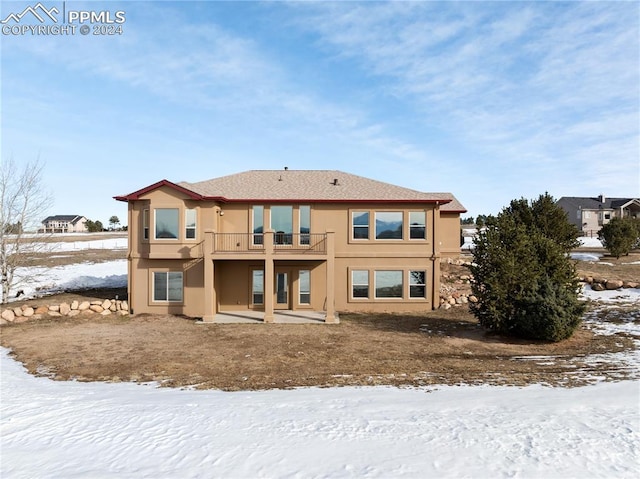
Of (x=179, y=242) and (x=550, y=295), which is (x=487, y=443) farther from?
(x=179, y=242)

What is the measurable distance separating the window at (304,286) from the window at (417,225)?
19.2 feet

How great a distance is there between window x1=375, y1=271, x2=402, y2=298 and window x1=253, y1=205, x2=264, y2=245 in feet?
21.1

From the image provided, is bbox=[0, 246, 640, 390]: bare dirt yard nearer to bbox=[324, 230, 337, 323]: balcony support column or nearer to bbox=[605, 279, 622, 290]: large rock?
bbox=[324, 230, 337, 323]: balcony support column

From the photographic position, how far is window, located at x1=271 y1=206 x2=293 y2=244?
20219 millimetres

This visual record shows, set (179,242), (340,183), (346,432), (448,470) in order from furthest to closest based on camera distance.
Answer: (340,183)
(179,242)
(346,432)
(448,470)

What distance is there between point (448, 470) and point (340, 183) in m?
17.5

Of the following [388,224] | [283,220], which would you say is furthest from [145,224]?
[388,224]

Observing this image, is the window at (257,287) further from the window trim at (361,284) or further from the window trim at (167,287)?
the window trim at (361,284)

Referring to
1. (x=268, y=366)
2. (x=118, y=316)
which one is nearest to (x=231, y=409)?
(x=268, y=366)

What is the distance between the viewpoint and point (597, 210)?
67.9 meters

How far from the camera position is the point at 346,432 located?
6.88 metres

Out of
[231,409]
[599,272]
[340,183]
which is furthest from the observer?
[599,272]

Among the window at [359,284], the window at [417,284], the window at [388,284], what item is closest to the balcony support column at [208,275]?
the window at [359,284]

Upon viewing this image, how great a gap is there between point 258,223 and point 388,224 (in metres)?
6.86
